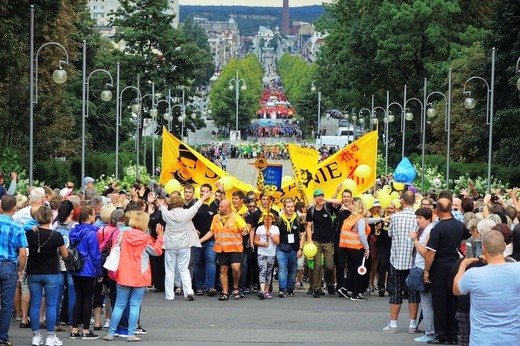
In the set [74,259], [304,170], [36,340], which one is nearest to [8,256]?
[36,340]

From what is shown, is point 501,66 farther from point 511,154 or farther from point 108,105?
point 108,105

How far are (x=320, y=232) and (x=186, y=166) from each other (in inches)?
217

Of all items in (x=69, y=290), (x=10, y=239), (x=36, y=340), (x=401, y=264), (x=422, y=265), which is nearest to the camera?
(x=10, y=239)

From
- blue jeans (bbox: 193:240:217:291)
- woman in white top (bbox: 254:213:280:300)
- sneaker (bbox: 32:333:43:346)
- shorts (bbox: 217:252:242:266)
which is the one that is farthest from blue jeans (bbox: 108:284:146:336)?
blue jeans (bbox: 193:240:217:291)

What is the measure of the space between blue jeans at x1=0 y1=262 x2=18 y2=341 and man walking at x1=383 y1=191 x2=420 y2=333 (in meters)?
4.88

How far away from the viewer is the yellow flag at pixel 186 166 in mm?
27359

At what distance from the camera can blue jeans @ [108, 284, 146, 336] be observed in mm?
16344

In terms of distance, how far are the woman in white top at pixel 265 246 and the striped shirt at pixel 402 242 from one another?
4.52 m

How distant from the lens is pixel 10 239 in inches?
596

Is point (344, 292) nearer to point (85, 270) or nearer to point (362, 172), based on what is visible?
point (362, 172)

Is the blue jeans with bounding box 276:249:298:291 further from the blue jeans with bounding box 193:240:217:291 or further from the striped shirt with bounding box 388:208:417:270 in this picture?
the striped shirt with bounding box 388:208:417:270

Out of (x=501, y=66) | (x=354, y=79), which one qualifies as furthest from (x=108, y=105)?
(x=501, y=66)

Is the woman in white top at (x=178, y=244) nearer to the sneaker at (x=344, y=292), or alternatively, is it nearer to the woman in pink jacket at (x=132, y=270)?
the sneaker at (x=344, y=292)

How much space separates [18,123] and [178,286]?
2898 cm
